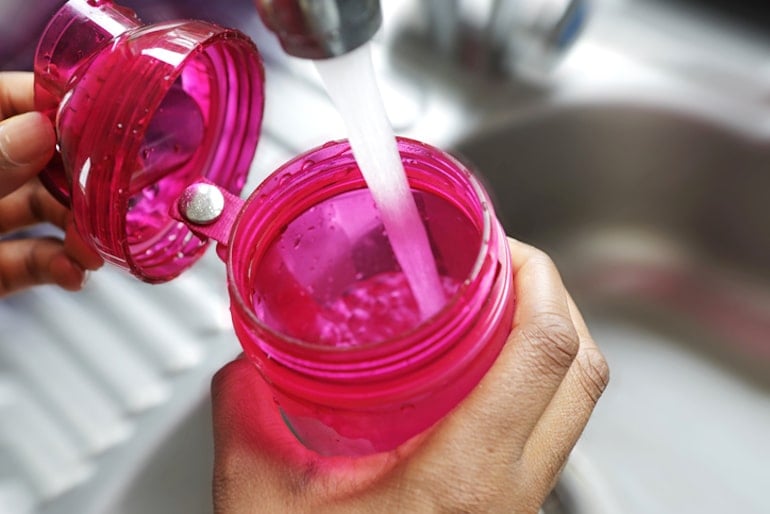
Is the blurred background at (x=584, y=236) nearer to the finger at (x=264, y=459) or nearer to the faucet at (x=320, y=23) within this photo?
the finger at (x=264, y=459)

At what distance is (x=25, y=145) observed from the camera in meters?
0.46

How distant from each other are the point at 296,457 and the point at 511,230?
1.29ft

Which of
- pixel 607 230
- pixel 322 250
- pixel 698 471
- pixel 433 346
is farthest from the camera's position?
pixel 607 230

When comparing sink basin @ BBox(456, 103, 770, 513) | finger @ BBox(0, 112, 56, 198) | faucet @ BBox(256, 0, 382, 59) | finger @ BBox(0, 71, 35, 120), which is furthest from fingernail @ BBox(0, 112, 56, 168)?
sink basin @ BBox(456, 103, 770, 513)

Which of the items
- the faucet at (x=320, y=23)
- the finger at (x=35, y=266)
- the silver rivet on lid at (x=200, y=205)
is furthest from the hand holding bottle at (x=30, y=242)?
the faucet at (x=320, y=23)

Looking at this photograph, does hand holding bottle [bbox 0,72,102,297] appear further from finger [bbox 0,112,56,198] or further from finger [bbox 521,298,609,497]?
finger [bbox 521,298,609,497]

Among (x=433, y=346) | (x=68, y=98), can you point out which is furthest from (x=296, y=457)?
(x=68, y=98)

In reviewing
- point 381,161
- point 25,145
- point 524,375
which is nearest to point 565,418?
point 524,375

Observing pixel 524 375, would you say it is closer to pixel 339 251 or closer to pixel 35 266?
pixel 339 251

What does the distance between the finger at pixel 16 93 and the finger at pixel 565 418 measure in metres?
0.40

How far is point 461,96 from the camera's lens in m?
0.73

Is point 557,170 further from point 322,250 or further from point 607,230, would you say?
point 322,250

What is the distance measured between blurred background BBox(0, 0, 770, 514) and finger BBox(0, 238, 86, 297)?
30mm

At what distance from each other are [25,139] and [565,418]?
337mm
